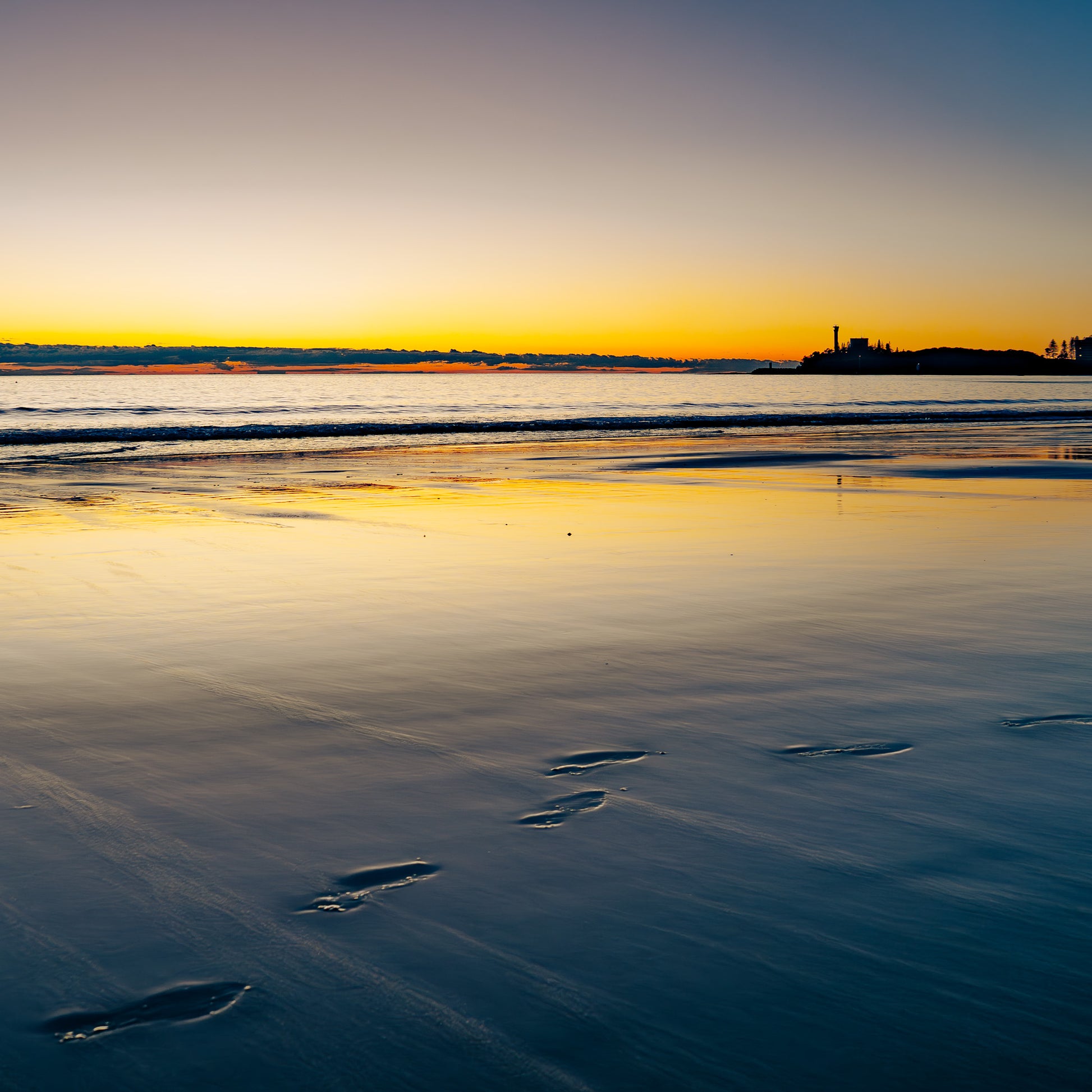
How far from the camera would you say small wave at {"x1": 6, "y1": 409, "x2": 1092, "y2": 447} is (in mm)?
28547

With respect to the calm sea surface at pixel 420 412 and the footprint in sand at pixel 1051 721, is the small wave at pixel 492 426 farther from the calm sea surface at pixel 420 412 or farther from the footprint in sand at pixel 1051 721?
the footprint in sand at pixel 1051 721

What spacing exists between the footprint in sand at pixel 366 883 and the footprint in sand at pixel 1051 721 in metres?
2.46

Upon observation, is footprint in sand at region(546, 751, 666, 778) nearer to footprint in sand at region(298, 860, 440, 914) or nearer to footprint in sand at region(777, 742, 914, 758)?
footprint in sand at region(777, 742, 914, 758)

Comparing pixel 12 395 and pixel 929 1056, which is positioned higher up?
pixel 12 395

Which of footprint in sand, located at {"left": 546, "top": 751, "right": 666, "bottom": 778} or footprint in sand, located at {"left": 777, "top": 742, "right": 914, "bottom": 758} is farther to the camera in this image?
footprint in sand, located at {"left": 777, "top": 742, "right": 914, "bottom": 758}

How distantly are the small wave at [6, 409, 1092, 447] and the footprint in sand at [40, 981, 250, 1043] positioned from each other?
2675cm

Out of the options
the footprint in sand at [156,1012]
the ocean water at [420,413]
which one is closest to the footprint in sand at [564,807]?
the footprint in sand at [156,1012]

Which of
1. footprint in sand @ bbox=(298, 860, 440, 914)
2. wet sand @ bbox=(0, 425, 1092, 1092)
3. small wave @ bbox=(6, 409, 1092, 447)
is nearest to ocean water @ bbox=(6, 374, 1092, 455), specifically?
small wave @ bbox=(6, 409, 1092, 447)

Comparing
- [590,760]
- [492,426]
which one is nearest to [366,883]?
[590,760]

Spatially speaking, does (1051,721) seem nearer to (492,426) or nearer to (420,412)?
(492,426)

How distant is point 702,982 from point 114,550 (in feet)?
25.0

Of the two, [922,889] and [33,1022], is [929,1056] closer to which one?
[922,889]

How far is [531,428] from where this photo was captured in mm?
33500

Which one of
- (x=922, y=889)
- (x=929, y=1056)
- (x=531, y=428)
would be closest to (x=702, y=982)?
(x=929, y=1056)
